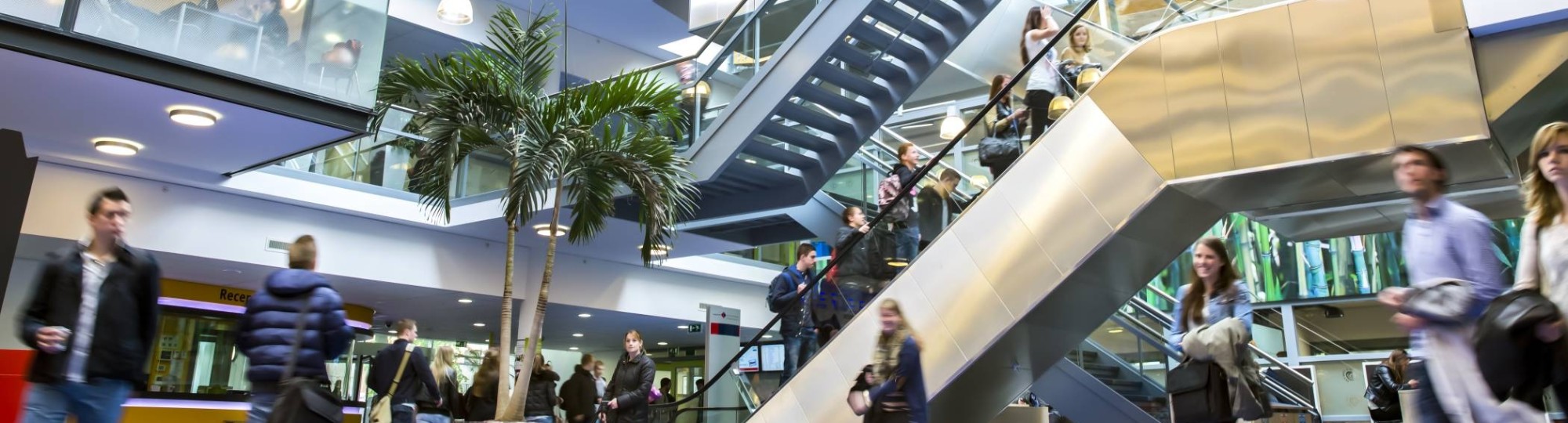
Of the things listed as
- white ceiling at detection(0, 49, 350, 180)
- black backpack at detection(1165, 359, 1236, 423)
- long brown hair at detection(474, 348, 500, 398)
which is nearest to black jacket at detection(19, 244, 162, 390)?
white ceiling at detection(0, 49, 350, 180)

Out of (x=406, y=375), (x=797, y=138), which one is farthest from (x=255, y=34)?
(x=797, y=138)

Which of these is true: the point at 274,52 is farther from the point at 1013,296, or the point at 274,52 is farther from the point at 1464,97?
the point at 1464,97

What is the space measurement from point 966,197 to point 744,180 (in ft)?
12.4

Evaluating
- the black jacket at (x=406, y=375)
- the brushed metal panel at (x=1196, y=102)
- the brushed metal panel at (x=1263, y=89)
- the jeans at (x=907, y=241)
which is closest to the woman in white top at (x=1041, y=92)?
the brushed metal panel at (x=1196, y=102)

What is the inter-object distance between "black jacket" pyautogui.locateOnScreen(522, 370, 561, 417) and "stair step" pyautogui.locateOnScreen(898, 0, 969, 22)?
182 inches

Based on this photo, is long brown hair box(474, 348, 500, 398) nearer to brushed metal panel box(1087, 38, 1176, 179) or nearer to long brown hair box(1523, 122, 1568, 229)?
brushed metal panel box(1087, 38, 1176, 179)

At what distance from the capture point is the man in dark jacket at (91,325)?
4016 mm

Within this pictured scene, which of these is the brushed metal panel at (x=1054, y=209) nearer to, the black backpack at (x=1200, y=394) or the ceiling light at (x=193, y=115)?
the black backpack at (x=1200, y=394)

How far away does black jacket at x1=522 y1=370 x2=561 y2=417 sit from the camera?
8758mm

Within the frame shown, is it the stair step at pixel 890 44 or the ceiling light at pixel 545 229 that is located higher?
the stair step at pixel 890 44

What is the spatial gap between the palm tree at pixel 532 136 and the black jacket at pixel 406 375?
0.77 metres

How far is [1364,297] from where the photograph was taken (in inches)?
571

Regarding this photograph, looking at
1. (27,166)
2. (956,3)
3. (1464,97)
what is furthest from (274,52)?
(1464,97)

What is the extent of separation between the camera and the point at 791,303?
8047 millimetres
